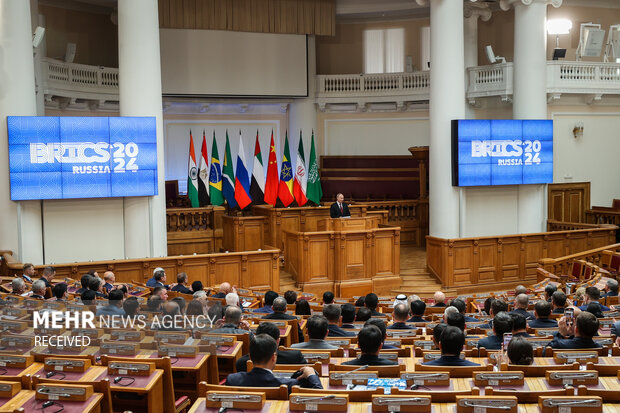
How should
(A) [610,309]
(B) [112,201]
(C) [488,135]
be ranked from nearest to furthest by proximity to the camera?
(A) [610,309]
(B) [112,201]
(C) [488,135]

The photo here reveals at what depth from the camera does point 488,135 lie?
15.6 meters

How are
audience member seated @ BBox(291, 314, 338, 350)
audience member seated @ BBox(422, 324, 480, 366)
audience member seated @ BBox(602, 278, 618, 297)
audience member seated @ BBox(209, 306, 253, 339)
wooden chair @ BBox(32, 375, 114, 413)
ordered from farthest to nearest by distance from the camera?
audience member seated @ BBox(602, 278, 618, 297) < audience member seated @ BBox(209, 306, 253, 339) < audience member seated @ BBox(291, 314, 338, 350) < audience member seated @ BBox(422, 324, 480, 366) < wooden chair @ BBox(32, 375, 114, 413)

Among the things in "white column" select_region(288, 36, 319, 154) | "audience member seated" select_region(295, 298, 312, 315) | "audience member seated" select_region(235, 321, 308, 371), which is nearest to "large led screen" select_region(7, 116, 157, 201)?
"audience member seated" select_region(295, 298, 312, 315)

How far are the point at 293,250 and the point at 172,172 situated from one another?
8534 millimetres

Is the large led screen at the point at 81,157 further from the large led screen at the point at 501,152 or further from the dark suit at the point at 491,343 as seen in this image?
the dark suit at the point at 491,343

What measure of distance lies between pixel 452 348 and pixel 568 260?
387 inches

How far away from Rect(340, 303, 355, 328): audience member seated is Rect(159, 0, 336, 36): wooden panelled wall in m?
12.9

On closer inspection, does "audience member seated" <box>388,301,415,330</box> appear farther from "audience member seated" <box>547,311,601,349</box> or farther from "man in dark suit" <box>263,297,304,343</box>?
"audience member seated" <box>547,311,601,349</box>

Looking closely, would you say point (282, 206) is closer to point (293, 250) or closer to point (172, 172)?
point (293, 250)

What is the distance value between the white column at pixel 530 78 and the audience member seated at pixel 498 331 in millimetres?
10988

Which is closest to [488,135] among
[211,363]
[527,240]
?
[527,240]

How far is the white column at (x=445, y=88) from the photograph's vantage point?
1565 centimetres

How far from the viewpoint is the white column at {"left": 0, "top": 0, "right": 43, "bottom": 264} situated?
1274cm

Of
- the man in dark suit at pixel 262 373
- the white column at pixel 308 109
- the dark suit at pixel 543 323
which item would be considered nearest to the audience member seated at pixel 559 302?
the dark suit at pixel 543 323
